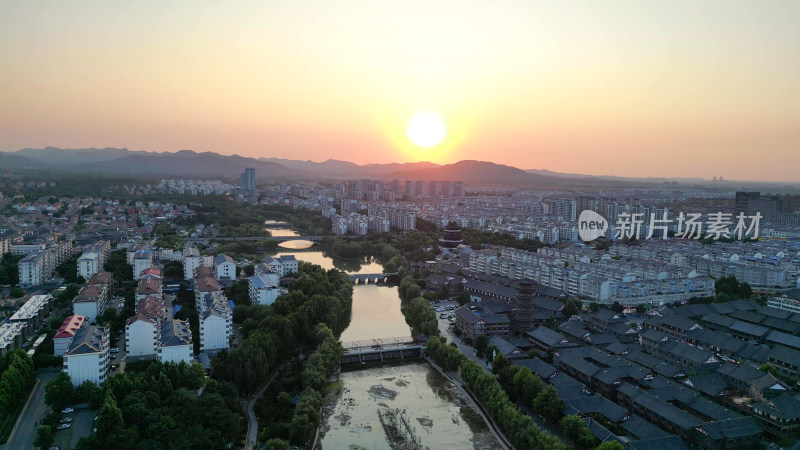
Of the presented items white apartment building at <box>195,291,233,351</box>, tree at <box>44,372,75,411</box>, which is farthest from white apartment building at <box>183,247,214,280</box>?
tree at <box>44,372,75,411</box>

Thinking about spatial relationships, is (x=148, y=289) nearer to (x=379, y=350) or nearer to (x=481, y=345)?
(x=379, y=350)

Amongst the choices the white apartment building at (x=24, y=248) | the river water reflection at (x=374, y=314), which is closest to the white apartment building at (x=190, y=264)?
the river water reflection at (x=374, y=314)

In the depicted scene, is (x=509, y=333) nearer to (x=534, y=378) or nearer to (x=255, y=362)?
(x=534, y=378)

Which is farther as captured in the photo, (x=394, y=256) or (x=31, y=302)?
(x=394, y=256)

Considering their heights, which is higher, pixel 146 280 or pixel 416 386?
pixel 146 280

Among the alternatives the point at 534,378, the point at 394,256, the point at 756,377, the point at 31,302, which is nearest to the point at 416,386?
the point at 534,378

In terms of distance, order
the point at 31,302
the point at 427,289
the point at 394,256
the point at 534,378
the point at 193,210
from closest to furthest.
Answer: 1. the point at 534,378
2. the point at 31,302
3. the point at 427,289
4. the point at 394,256
5. the point at 193,210
